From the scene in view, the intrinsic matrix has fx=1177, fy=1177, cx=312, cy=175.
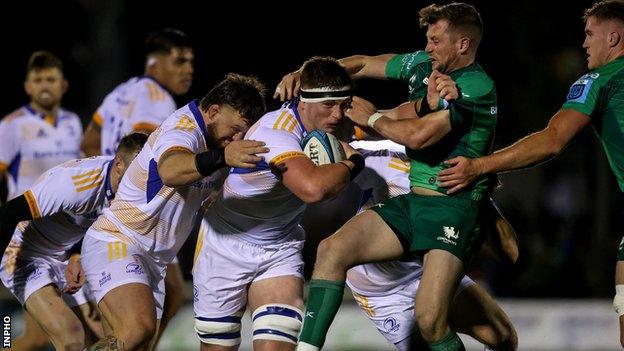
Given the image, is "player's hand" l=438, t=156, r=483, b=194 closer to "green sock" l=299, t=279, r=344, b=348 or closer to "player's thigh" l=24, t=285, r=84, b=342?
"green sock" l=299, t=279, r=344, b=348

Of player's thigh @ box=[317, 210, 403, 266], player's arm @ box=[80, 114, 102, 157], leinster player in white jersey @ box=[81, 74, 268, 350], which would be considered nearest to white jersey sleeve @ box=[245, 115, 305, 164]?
leinster player in white jersey @ box=[81, 74, 268, 350]

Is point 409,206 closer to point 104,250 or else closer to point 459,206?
point 459,206

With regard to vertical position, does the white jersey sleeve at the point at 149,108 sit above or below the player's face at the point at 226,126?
below

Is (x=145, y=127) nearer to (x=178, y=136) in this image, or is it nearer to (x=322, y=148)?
(x=178, y=136)

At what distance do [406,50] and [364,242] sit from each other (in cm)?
950

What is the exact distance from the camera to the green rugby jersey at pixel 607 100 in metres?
6.35

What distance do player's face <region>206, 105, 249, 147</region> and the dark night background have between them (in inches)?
230

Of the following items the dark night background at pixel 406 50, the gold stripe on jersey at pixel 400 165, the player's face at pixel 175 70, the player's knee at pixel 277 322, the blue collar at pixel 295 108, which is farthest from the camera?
the dark night background at pixel 406 50

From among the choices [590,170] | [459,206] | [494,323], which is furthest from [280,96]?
[590,170]

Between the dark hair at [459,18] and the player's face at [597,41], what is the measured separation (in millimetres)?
611

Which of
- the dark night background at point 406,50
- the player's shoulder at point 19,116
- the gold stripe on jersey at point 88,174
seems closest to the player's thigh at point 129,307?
the gold stripe on jersey at point 88,174

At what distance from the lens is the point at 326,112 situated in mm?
6496

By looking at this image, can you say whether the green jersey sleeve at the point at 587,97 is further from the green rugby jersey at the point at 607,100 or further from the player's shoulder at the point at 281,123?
the player's shoulder at the point at 281,123

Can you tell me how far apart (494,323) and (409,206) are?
112 cm
